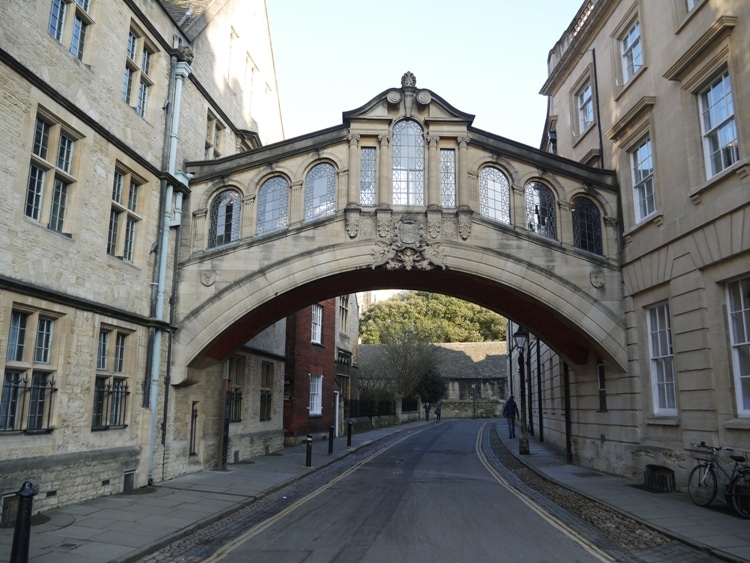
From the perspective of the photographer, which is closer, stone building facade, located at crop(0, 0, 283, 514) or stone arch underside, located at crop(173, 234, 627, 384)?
stone building facade, located at crop(0, 0, 283, 514)

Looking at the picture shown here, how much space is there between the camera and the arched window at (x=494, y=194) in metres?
16.2

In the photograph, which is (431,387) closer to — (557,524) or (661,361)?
(661,361)

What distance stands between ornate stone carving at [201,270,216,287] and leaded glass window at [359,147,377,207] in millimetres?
4131

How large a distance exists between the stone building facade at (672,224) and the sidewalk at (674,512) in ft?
2.82

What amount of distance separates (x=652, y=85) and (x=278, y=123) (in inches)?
634

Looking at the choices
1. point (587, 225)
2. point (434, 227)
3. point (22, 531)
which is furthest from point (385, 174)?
point (22, 531)

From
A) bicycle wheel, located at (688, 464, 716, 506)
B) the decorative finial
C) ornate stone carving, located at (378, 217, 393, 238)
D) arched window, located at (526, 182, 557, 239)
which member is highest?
the decorative finial

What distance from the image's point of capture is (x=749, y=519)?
965cm

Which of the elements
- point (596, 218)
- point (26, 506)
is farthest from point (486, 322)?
point (26, 506)

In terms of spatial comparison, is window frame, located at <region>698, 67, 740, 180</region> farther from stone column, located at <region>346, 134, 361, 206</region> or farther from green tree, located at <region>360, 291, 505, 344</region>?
green tree, located at <region>360, 291, 505, 344</region>

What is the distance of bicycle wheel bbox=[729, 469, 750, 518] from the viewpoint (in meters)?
9.84

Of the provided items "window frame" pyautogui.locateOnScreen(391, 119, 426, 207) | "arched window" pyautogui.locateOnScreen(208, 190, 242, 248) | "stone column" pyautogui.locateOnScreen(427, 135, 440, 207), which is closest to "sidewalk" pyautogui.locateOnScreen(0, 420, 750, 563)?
"arched window" pyautogui.locateOnScreen(208, 190, 242, 248)

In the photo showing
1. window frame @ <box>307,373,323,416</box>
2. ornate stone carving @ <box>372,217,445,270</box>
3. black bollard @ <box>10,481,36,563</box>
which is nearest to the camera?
black bollard @ <box>10,481,36,563</box>

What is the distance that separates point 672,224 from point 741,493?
223 inches
